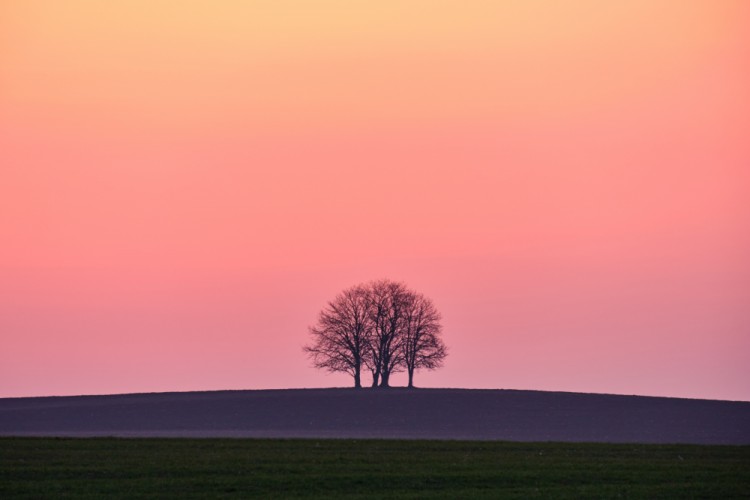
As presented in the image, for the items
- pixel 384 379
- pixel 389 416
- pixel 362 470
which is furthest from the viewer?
pixel 384 379

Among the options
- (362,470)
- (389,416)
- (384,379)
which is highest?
(384,379)

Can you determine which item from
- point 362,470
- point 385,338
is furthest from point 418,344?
point 362,470

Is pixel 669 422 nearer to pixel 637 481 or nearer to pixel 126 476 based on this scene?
pixel 637 481

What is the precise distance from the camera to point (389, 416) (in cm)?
8525

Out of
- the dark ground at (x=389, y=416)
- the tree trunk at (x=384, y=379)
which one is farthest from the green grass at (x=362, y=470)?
Answer: the tree trunk at (x=384, y=379)

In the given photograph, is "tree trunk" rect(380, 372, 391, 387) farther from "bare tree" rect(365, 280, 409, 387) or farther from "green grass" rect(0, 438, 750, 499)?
"green grass" rect(0, 438, 750, 499)

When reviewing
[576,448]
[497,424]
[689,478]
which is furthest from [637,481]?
[497,424]

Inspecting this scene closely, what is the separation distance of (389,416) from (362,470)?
4315cm

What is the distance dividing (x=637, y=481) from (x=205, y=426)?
44.5 metres

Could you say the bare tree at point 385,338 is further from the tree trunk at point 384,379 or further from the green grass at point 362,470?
the green grass at point 362,470

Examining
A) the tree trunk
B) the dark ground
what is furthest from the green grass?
the tree trunk

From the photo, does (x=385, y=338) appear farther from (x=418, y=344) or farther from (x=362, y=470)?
(x=362, y=470)

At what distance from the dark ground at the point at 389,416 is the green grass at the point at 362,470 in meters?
13.0

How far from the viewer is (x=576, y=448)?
2152 inches
